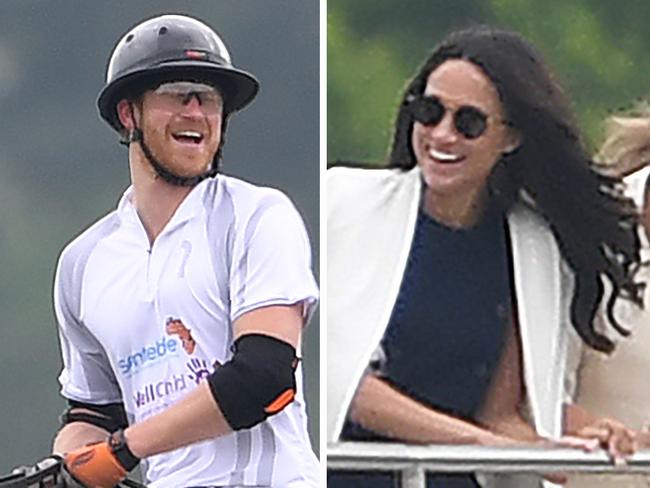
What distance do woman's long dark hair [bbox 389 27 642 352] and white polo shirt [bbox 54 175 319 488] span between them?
0.36 m

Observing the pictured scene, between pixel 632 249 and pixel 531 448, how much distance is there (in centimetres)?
49

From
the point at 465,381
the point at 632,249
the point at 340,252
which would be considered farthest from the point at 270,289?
the point at 632,249

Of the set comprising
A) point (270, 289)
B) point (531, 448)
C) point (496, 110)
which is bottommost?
point (531, 448)

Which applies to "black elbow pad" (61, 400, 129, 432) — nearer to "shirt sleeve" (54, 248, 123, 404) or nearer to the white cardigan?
"shirt sleeve" (54, 248, 123, 404)

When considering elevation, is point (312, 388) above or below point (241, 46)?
below

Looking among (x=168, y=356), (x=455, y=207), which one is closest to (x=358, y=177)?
(x=455, y=207)

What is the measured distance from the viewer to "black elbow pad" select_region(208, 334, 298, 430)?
4496 mm

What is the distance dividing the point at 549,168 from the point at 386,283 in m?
0.44

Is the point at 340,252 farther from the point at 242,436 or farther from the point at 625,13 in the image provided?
the point at 625,13

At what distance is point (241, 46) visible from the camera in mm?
4746

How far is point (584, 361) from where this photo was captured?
458 cm

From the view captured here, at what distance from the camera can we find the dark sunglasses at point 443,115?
4.56m

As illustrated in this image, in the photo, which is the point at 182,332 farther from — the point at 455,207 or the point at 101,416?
the point at 455,207

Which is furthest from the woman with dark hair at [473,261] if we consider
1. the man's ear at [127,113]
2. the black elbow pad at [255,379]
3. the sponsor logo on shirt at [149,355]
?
the man's ear at [127,113]
